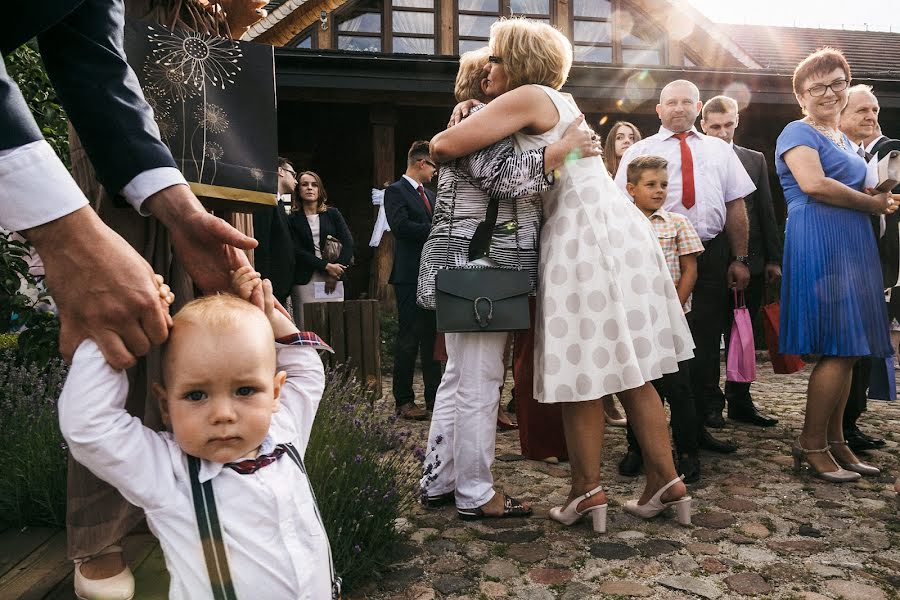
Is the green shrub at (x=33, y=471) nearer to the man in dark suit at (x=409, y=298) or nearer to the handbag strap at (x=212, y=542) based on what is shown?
the handbag strap at (x=212, y=542)

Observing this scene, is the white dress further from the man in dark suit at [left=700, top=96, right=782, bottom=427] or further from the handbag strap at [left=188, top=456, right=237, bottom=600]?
the man in dark suit at [left=700, top=96, right=782, bottom=427]

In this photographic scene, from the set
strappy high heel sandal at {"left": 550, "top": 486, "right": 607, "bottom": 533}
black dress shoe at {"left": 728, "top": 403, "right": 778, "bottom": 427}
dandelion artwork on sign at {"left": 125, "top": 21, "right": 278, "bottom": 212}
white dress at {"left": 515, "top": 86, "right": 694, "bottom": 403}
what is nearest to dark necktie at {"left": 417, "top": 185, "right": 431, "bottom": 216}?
black dress shoe at {"left": 728, "top": 403, "right": 778, "bottom": 427}

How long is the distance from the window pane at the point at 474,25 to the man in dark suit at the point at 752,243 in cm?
934

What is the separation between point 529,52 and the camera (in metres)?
2.97

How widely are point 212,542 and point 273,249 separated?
365 centimetres

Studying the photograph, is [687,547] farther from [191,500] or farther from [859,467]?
[191,500]

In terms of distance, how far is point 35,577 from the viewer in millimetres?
2121

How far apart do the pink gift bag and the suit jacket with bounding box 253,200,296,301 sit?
296cm

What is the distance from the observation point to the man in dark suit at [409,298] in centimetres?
574

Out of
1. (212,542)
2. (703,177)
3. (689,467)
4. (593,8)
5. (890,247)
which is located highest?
(593,8)

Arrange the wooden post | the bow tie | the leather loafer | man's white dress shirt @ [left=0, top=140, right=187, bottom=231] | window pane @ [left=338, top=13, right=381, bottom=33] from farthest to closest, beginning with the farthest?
window pane @ [left=338, top=13, right=381, bottom=33] → the wooden post → the leather loafer → the bow tie → man's white dress shirt @ [left=0, top=140, right=187, bottom=231]

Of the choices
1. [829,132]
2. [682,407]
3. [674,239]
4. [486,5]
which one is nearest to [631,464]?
[682,407]

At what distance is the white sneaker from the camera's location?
177cm

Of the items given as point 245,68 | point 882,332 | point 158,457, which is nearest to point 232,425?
point 158,457
